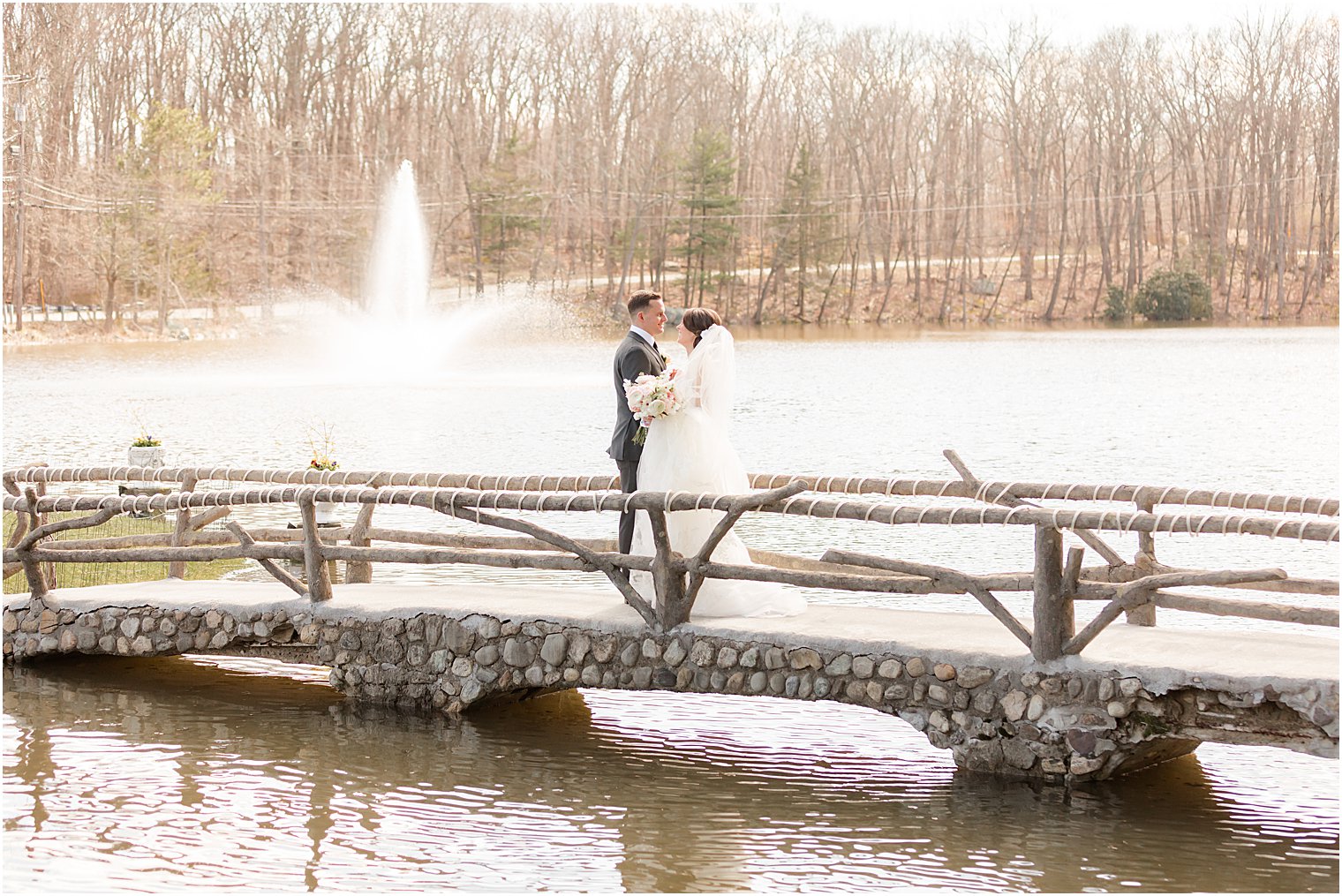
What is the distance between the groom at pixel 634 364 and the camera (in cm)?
859

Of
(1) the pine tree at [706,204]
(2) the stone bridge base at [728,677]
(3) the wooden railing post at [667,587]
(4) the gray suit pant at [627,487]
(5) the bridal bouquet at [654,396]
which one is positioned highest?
(1) the pine tree at [706,204]

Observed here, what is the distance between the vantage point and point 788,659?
24.9ft

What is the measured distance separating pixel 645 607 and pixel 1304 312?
59.3m

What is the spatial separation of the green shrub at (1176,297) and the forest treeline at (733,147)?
1.61 meters

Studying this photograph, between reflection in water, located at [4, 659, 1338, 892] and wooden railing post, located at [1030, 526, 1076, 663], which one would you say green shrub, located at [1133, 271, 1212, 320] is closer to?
reflection in water, located at [4, 659, 1338, 892]

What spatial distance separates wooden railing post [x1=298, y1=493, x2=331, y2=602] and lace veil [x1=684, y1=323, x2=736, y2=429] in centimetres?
199

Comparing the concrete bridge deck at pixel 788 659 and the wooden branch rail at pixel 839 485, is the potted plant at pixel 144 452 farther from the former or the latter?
the concrete bridge deck at pixel 788 659

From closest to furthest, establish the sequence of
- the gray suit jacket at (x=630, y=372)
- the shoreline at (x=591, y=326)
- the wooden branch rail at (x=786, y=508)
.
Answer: the wooden branch rail at (x=786, y=508)
the gray suit jacket at (x=630, y=372)
the shoreline at (x=591, y=326)

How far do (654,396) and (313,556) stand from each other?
1.95 metres

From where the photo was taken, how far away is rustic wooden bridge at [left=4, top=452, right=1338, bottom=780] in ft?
22.2

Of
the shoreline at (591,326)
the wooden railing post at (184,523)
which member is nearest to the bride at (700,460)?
the wooden railing post at (184,523)

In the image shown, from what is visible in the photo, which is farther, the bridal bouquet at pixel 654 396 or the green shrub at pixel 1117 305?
the green shrub at pixel 1117 305

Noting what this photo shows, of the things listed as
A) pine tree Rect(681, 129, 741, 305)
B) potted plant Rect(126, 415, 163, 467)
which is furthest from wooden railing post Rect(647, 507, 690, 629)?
pine tree Rect(681, 129, 741, 305)

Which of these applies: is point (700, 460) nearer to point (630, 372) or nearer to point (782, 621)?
point (630, 372)
